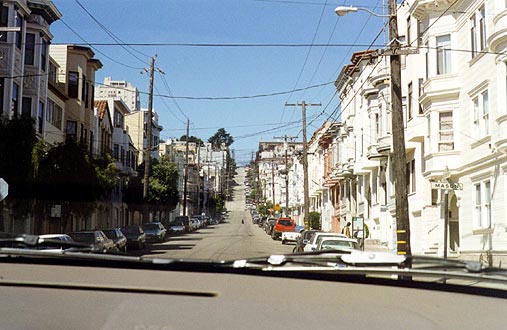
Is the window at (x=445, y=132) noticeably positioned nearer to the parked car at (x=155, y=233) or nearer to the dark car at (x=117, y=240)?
the parked car at (x=155, y=233)

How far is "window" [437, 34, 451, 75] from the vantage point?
26.3 m

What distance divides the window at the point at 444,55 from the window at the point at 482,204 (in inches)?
222

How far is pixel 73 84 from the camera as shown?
40.4m

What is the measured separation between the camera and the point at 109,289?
315cm

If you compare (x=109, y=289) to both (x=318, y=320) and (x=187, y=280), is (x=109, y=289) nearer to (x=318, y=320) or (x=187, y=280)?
(x=187, y=280)

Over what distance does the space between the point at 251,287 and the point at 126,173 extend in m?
50.3

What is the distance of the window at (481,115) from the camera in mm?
22234

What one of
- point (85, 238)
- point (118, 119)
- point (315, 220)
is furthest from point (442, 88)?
point (118, 119)

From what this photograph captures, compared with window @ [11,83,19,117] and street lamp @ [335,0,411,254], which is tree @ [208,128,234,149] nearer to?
street lamp @ [335,0,411,254]

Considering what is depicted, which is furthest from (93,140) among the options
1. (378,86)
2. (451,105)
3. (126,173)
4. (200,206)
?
(200,206)

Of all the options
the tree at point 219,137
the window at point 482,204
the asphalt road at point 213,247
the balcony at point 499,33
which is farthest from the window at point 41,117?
the balcony at point 499,33

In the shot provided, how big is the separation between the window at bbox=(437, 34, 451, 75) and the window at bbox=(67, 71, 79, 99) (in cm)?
2144

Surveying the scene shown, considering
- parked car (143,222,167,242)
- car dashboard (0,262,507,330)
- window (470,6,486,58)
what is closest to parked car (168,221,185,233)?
parked car (143,222,167,242)

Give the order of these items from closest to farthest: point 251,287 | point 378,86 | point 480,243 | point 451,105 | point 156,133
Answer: point 251,287
point 480,243
point 451,105
point 378,86
point 156,133
